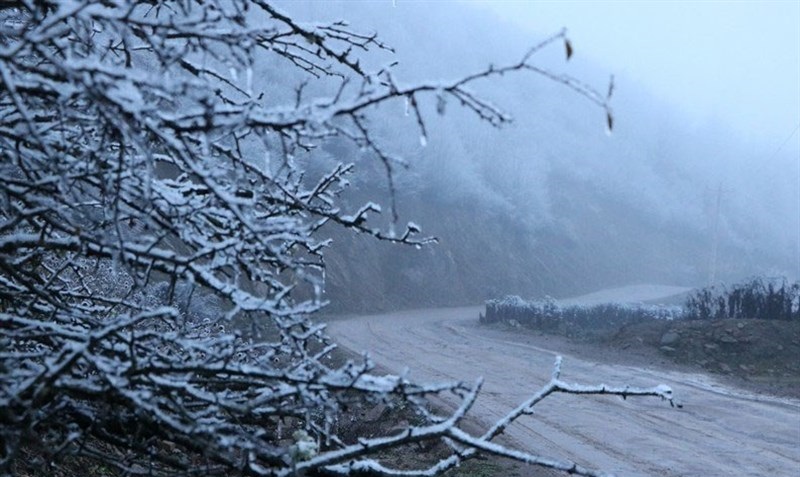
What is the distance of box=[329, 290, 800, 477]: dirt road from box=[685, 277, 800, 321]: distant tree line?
17.7 ft

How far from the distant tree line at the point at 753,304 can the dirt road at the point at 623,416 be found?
5398mm

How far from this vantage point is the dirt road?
8859 millimetres

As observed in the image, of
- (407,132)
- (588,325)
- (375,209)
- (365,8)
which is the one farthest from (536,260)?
(375,209)

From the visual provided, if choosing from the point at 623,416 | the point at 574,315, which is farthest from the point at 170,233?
the point at 574,315

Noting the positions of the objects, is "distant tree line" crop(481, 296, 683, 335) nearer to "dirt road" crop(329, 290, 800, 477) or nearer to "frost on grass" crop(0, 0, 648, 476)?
"dirt road" crop(329, 290, 800, 477)

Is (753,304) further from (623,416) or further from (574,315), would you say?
(623,416)

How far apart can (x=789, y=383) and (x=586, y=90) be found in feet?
50.3

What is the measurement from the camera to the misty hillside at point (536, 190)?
39.3 m

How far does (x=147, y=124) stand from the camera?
6.52 feet

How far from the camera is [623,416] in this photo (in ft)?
36.2

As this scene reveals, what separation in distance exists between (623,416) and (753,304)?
452 inches

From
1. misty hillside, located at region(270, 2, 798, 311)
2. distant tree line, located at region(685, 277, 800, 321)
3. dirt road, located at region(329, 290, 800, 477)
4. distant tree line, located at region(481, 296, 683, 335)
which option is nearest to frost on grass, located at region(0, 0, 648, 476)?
dirt road, located at region(329, 290, 800, 477)

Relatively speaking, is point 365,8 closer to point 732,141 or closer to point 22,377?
point 732,141

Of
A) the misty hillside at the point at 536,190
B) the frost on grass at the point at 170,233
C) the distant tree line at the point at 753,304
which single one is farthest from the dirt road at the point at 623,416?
the misty hillside at the point at 536,190
